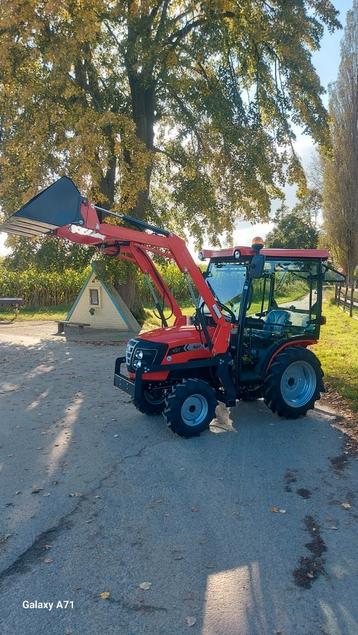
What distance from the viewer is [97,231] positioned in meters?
5.92

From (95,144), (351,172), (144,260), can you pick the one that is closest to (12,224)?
(144,260)

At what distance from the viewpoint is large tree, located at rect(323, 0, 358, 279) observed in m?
23.0

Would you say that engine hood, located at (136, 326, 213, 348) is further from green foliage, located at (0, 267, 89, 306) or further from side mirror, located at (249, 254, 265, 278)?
green foliage, located at (0, 267, 89, 306)

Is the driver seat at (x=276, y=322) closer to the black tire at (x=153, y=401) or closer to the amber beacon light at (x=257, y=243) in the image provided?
the amber beacon light at (x=257, y=243)

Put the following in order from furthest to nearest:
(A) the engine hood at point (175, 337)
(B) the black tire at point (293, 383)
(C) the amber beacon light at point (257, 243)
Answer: (B) the black tire at point (293, 383)
(C) the amber beacon light at point (257, 243)
(A) the engine hood at point (175, 337)

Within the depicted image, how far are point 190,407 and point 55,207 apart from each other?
287 centimetres

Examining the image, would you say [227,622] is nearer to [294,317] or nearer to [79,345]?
[294,317]

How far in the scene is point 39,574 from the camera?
3.50 meters

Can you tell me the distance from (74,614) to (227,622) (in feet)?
3.04

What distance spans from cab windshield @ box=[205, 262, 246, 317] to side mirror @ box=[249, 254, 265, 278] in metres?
0.58

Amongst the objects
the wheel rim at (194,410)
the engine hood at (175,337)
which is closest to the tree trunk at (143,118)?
the engine hood at (175,337)

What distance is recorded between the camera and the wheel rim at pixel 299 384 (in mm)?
7117

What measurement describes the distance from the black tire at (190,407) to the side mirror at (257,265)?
4.85 feet

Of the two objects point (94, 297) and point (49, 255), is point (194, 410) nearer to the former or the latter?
point (94, 297)
